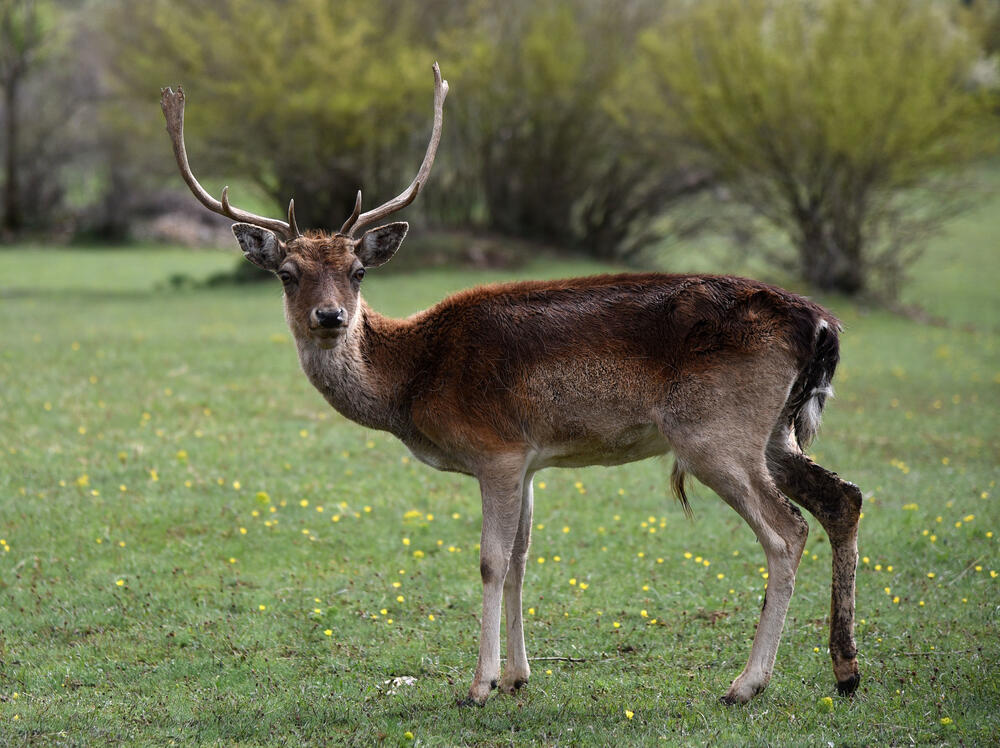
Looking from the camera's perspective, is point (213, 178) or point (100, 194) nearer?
point (213, 178)

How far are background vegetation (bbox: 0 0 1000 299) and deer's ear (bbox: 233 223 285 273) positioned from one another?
1882cm

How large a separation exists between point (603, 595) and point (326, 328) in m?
3.01

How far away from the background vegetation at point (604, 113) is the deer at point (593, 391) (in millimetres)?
18556

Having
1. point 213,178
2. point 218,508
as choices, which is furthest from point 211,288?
point 218,508

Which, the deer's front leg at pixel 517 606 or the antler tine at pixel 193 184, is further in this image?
the antler tine at pixel 193 184

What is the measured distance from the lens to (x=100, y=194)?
39.2m

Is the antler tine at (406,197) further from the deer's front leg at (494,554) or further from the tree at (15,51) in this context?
the tree at (15,51)

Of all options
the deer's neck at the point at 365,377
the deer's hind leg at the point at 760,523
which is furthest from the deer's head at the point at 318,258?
the deer's hind leg at the point at 760,523

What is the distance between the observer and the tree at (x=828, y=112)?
76.3 ft

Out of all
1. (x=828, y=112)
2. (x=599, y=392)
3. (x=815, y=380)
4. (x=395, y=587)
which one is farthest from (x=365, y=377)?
(x=828, y=112)

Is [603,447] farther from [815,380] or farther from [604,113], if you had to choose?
[604,113]

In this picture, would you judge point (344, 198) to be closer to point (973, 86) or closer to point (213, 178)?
point (213, 178)

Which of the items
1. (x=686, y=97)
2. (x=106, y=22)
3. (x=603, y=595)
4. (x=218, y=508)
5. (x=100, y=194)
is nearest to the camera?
(x=603, y=595)

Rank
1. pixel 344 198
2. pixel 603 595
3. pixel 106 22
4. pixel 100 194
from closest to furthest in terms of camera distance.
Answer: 1. pixel 603 595
2. pixel 344 198
3. pixel 106 22
4. pixel 100 194
